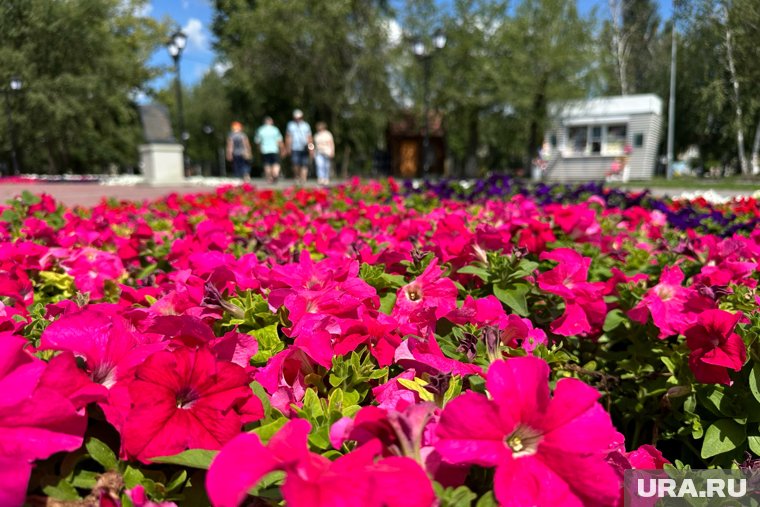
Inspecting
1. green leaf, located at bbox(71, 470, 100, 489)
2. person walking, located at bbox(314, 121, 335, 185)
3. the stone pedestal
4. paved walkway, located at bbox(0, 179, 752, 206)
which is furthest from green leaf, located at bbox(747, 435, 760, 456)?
the stone pedestal

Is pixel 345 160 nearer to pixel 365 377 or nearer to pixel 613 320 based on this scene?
pixel 613 320

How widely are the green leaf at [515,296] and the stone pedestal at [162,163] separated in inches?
627

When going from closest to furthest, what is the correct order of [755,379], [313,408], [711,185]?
[313,408] < [755,379] < [711,185]

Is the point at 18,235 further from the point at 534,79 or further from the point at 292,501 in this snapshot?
the point at 534,79

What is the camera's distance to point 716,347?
3.34ft

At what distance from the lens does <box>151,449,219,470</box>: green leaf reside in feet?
1.96

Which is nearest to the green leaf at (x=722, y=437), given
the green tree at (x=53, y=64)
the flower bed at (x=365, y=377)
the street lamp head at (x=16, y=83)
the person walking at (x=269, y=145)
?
the flower bed at (x=365, y=377)

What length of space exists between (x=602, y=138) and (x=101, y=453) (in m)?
30.1

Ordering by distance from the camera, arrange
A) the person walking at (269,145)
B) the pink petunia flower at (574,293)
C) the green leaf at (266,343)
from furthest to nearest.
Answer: the person walking at (269,145)
the pink petunia flower at (574,293)
the green leaf at (266,343)

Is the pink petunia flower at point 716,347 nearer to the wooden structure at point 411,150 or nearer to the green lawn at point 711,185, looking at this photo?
the green lawn at point 711,185

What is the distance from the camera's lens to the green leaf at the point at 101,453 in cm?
63

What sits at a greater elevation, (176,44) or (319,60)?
(319,60)

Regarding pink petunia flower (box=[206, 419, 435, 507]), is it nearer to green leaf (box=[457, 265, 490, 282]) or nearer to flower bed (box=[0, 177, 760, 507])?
flower bed (box=[0, 177, 760, 507])

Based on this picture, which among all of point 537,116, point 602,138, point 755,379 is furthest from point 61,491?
point 602,138
